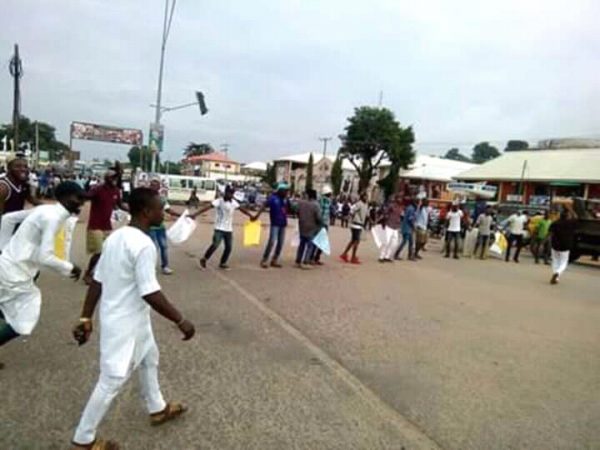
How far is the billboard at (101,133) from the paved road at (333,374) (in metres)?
40.6

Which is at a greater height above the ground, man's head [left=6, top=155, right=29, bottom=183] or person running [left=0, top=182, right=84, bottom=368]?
man's head [left=6, top=155, right=29, bottom=183]

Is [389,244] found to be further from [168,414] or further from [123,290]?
[123,290]

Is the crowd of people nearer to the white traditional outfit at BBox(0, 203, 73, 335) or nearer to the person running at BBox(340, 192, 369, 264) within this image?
the white traditional outfit at BBox(0, 203, 73, 335)

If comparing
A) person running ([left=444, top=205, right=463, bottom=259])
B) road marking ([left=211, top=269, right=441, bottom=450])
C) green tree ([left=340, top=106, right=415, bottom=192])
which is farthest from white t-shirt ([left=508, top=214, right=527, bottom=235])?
green tree ([left=340, top=106, right=415, bottom=192])

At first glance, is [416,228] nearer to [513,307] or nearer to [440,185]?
[513,307]

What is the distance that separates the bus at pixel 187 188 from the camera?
129ft

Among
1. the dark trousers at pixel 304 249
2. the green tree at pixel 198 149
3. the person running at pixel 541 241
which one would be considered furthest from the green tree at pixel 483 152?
the dark trousers at pixel 304 249

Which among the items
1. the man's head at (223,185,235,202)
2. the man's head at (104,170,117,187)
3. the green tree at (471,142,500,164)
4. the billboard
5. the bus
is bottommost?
the bus

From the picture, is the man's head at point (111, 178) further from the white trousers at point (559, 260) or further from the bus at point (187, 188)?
the bus at point (187, 188)

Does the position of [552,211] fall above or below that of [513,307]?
above

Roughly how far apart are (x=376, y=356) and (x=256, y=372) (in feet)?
4.31

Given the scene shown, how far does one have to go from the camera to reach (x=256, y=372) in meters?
4.52

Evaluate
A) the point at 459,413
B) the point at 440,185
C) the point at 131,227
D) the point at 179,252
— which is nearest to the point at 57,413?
the point at 131,227

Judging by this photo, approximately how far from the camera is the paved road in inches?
137
